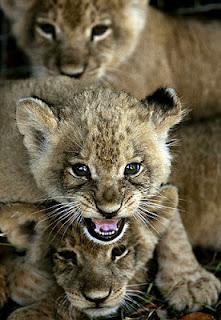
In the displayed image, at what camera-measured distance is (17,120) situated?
3.78 meters

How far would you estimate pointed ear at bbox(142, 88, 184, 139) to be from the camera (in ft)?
12.6

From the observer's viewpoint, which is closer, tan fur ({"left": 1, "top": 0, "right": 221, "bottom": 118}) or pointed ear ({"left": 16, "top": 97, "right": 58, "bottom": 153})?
pointed ear ({"left": 16, "top": 97, "right": 58, "bottom": 153})

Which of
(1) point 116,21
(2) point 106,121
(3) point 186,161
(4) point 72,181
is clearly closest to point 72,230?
(4) point 72,181

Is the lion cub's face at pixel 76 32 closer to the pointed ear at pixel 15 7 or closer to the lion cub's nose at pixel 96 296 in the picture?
the pointed ear at pixel 15 7

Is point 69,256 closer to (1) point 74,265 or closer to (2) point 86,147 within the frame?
(1) point 74,265

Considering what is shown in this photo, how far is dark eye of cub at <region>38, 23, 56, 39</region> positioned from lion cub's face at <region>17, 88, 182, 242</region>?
81 centimetres

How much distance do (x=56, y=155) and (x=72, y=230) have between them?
0.31m

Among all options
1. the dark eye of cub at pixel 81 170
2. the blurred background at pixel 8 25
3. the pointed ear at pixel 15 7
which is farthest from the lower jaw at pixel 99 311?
the blurred background at pixel 8 25

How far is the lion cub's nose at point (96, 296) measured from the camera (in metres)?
3.61

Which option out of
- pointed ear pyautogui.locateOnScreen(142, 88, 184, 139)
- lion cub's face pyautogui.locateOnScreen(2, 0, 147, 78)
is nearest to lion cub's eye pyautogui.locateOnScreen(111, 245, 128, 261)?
pointed ear pyautogui.locateOnScreen(142, 88, 184, 139)

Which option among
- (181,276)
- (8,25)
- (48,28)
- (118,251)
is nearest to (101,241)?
(118,251)

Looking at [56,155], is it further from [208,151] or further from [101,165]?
[208,151]

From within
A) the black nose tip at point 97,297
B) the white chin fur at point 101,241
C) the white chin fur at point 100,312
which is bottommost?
the white chin fur at point 100,312

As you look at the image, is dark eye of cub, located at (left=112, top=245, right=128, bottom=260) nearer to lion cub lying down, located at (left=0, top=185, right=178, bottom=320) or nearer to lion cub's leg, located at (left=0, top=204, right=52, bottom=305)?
lion cub lying down, located at (left=0, top=185, right=178, bottom=320)
